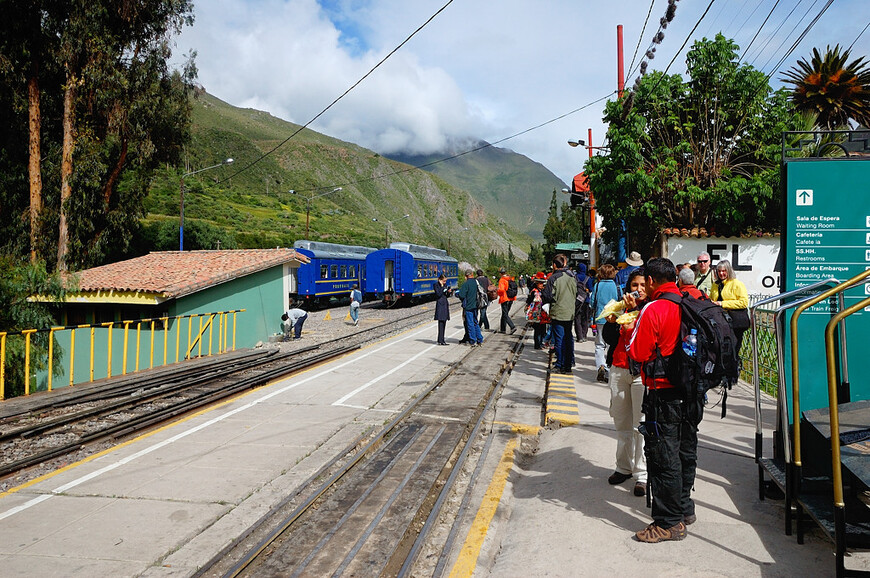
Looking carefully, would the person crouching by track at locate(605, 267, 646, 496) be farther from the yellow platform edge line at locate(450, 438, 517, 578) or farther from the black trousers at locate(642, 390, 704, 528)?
the yellow platform edge line at locate(450, 438, 517, 578)

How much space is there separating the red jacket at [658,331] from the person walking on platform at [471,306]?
447 inches

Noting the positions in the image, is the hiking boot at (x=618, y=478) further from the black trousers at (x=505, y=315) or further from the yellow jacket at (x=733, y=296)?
the black trousers at (x=505, y=315)

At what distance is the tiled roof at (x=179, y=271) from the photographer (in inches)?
586

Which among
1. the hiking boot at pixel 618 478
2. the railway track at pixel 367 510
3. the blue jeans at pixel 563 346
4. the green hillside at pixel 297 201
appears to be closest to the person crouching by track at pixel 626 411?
the hiking boot at pixel 618 478

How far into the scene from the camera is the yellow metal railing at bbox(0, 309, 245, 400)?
10695mm

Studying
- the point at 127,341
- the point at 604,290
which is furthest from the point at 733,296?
the point at 127,341

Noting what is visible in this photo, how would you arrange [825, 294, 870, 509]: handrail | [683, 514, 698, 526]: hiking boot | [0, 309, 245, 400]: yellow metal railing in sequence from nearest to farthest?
[825, 294, 870, 509]: handrail
[683, 514, 698, 526]: hiking boot
[0, 309, 245, 400]: yellow metal railing

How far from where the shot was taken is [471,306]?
1594cm

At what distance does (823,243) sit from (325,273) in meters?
27.9

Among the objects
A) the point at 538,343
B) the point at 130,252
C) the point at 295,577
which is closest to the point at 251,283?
the point at 538,343

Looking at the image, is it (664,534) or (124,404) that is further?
(124,404)

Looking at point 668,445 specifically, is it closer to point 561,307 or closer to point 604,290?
point 604,290

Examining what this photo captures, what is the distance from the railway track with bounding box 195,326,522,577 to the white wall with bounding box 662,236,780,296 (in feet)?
35.4

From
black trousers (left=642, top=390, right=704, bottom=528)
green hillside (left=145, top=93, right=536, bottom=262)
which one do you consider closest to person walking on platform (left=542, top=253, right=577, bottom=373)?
black trousers (left=642, top=390, right=704, bottom=528)
